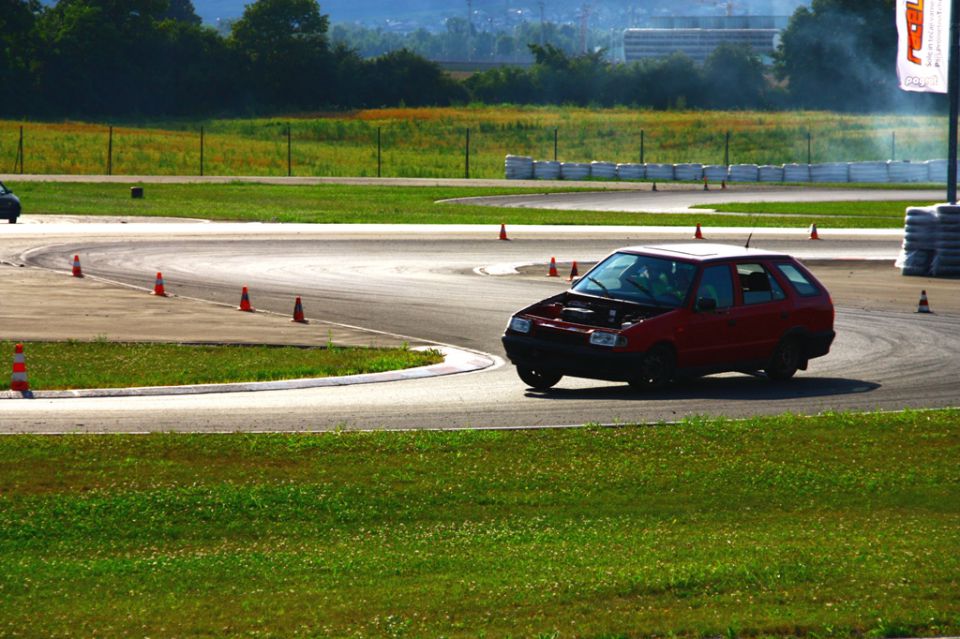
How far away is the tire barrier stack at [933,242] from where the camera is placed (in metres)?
30.3

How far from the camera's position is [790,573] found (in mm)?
8680

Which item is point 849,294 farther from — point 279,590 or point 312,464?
point 279,590

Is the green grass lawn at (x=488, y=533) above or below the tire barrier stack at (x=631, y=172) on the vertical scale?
below

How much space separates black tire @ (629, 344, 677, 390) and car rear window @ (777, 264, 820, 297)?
2237 mm

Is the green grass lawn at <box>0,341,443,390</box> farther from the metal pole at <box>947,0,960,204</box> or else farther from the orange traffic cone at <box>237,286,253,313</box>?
the metal pole at <box>947,0,960,204</box>

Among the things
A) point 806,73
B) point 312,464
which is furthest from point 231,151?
point 312,464

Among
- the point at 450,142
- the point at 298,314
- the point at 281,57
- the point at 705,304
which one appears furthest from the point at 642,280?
the point at 281,57

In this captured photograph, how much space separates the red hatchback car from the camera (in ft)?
51.1

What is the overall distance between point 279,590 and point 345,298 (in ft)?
56.2

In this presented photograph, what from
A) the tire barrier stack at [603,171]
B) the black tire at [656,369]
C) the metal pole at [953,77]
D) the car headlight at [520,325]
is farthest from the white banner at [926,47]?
the tire barrier stack at [603,171]

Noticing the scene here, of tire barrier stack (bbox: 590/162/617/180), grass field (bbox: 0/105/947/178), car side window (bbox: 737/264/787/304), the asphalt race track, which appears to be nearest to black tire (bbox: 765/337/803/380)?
the asphalt race track

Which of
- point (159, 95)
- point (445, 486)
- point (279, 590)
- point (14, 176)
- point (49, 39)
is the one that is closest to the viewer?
point (279, 590)

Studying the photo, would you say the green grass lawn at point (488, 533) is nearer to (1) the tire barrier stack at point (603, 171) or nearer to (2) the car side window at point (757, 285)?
(2) the car side window at point (757, 285)

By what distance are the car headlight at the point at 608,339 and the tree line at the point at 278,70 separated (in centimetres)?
9602
